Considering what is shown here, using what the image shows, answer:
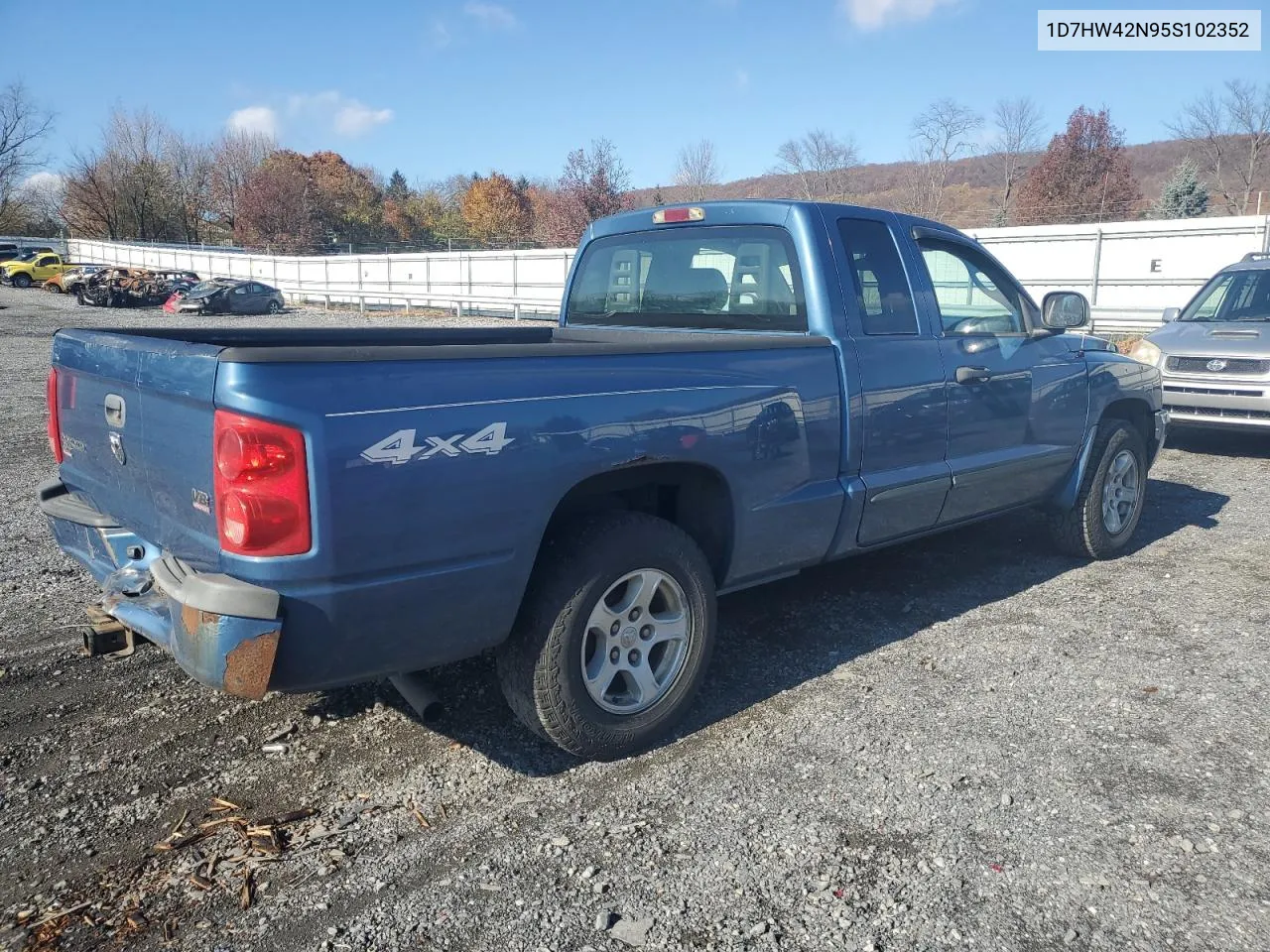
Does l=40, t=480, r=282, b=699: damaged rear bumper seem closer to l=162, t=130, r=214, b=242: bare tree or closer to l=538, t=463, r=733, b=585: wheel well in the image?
l=538, t=463, r=733, b=585: wheel well

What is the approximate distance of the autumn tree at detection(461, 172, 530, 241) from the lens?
225 ft

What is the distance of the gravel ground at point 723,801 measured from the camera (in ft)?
8.75

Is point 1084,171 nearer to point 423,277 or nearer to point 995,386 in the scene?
point 423,277

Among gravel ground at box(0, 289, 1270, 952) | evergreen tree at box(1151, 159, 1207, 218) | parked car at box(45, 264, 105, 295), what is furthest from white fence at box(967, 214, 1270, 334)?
parked car at box(45, 264, 105, 295)

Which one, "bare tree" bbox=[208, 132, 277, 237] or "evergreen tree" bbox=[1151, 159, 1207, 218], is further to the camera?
"bare tree" bbox=[208, 132, 277, 237]

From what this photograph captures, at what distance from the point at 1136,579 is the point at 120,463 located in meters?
5.23

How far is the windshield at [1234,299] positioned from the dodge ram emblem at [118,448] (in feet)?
33.1

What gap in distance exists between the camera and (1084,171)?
49688 millimetres

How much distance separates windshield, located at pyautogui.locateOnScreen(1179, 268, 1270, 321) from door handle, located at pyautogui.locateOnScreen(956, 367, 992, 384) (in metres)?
6.41

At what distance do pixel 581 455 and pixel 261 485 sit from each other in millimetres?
1001

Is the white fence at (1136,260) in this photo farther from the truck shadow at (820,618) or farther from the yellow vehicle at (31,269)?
the yellow vehicle at (31,269)

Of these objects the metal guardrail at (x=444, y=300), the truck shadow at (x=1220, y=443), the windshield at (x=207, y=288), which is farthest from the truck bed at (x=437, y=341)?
the windshield at (x=207, y=288)

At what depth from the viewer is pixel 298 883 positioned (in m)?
2.80

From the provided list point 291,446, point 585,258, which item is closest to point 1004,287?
point 585,258
